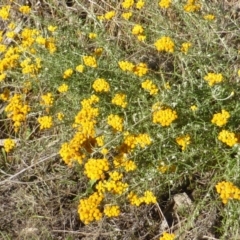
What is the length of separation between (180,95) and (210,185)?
1.82ft

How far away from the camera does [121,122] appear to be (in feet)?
9.49

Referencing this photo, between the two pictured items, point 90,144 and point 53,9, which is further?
point 53,9

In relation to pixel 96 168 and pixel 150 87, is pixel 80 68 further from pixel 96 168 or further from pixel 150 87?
pixel 96 168

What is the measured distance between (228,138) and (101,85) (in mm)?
779

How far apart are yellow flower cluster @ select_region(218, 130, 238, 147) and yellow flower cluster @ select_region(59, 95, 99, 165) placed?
70 cm

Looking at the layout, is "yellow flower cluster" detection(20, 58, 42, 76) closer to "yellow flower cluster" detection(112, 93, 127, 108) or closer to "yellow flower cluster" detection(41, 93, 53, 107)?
"yellow flower cluster" detection(41, 93, 53, 107)

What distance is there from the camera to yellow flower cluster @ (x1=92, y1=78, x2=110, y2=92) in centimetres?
301

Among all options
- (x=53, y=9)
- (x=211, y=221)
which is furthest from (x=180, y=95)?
(x=53, y=9)

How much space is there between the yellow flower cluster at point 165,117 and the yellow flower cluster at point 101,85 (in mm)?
384

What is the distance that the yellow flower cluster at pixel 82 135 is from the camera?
281 centimetres

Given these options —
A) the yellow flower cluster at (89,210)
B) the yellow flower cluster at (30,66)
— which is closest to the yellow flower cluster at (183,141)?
the yellow flower cluster at (89,210)

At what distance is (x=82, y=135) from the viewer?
9.37ft

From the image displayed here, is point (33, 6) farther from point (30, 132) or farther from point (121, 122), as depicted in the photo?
point (121, 122)

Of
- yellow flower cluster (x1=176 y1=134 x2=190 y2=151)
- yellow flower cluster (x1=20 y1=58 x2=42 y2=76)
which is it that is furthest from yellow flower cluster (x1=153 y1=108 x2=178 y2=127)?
yellow flower cluster (x1=20 y1=58 x2=42 y2=76)
